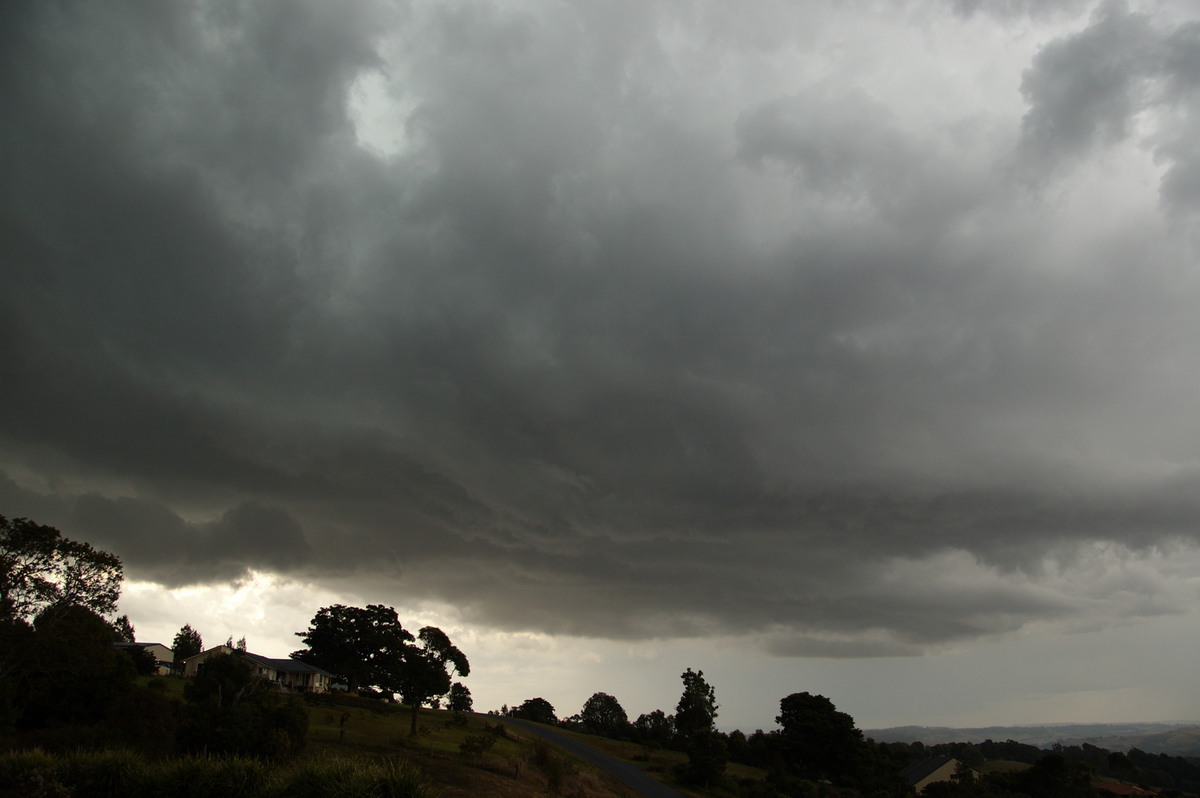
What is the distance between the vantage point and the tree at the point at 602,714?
518 ft

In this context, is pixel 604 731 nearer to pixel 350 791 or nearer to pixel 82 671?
pixel 82 671

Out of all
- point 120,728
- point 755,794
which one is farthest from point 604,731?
point 120,728

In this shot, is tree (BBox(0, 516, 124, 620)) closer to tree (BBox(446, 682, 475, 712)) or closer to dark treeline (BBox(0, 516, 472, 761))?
dark treeline (BBox(0, 516, 472, 761))

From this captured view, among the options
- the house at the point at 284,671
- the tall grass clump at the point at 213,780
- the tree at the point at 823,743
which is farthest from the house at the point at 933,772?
the tall grass clump at the point at 213,780

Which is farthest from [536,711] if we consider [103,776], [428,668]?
[103,776]

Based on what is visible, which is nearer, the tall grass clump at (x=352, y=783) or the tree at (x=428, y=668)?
the tall grass clump at (x=352, y=783)

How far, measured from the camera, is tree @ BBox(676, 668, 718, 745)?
4788 inches

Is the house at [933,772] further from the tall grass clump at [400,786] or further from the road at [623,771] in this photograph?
the tall grass clump at [400,786]

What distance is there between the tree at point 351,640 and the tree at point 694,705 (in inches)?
2071

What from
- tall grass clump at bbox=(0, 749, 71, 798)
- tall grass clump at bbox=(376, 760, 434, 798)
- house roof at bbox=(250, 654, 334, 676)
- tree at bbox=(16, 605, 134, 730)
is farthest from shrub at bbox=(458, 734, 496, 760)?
house roof at bbox=(250, 654, 334, 676)

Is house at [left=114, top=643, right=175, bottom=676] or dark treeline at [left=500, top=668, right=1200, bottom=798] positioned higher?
house at [left=114, top=643, right=175, bottom=676]

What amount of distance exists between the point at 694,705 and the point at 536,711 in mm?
74704

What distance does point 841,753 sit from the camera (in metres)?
104

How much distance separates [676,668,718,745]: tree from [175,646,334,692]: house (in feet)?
206
